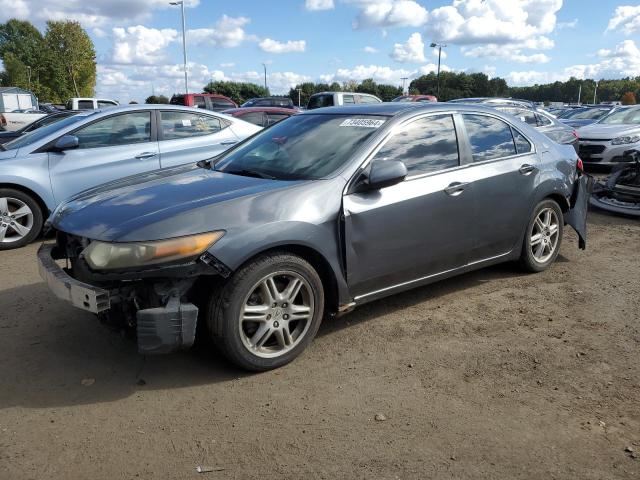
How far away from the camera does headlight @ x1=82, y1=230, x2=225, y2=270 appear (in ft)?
9.97

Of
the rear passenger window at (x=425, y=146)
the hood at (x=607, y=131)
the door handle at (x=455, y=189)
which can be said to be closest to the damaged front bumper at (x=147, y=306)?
the rear passenger window at (x=425, y=146)

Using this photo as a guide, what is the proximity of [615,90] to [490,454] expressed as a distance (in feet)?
436

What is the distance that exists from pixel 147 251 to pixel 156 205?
43 centimetres

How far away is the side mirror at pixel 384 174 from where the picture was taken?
144 inches

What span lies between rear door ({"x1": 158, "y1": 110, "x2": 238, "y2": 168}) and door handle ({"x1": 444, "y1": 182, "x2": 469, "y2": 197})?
3.67 m

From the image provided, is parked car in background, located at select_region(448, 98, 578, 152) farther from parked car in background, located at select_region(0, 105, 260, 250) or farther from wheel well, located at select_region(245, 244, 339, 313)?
wheel well, located at select_region(245, 244, 339, 313)

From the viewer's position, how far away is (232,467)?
254 cm

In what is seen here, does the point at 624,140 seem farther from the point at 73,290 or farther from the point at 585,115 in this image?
the point at 73,290

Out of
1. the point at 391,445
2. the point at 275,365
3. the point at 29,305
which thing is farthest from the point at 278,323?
the point at 29,305

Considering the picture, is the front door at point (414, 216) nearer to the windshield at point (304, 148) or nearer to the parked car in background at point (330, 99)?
the windshield at point (304, 148)

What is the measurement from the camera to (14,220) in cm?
634

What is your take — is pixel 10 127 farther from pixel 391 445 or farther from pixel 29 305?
pixel 391 445

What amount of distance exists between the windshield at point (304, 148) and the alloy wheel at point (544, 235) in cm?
197

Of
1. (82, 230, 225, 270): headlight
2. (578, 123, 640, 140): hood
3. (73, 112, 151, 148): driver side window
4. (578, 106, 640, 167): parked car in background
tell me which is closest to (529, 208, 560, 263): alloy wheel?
(82, 230, 225, 270): headlight
